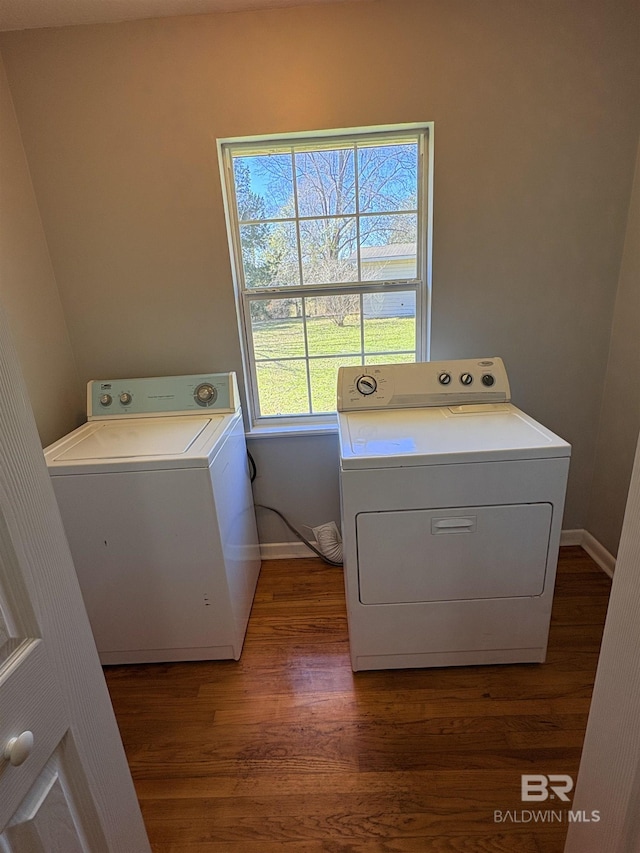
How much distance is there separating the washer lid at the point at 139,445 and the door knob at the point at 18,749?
2.92 ft

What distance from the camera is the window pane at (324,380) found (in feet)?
6.81

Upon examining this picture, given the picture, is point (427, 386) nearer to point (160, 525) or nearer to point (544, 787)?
point (160, 525)

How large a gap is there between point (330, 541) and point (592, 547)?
1316mm

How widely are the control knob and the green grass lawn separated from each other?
26 cm

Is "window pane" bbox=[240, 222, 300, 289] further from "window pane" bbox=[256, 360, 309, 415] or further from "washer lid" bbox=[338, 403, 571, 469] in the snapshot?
"washer lid" bbox=[338, 403, 571, 469]

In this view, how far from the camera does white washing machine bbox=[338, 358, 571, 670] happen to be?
134 centimetres

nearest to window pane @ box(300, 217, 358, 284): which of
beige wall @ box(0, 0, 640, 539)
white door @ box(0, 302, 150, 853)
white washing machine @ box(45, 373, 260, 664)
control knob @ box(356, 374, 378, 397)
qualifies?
beige wall @ box(0, 0, 640, 539)

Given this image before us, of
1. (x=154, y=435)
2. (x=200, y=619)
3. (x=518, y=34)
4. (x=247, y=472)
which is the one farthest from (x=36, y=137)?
(x=200, y=619)

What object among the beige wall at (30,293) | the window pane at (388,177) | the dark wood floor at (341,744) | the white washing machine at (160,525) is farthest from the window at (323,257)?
the dark wood floor at (341,744)

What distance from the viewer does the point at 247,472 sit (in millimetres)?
2020

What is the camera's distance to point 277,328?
204 centimetres

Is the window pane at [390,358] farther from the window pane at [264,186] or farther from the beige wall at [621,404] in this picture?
the beige wall at [621,404]

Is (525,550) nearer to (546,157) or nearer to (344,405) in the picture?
(344,405)

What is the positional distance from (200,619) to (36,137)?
2.00 meters
